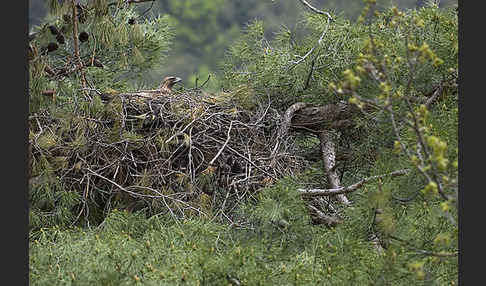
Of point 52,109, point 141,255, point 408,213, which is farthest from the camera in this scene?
point 52,109

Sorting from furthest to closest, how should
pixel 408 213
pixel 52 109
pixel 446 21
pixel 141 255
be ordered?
pixel 446 21 < pixel 52 109 < pixel 408 213 < pixel 141 255

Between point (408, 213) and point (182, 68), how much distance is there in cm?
1090

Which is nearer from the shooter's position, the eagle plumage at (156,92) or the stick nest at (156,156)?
the stick nest at (156,156)

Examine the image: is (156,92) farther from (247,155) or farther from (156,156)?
(247,155)

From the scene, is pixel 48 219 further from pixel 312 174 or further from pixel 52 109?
pixel 312 174

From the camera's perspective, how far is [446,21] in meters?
3.38

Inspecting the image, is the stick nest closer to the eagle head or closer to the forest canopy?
the forest canopy

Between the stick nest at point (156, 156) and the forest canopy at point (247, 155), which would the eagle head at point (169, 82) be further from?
the stick nest at point (156, 156)

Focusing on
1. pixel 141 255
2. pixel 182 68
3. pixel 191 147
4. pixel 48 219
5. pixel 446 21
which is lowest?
pixel 182 68

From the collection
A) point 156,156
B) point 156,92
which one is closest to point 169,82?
point 156,92

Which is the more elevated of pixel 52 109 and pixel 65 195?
pixel 52 109

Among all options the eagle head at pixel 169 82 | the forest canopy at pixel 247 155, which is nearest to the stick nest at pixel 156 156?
the forest canopy at pixel 247 155

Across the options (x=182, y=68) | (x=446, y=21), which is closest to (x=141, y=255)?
(x=446, y=21)

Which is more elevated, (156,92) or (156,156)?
(156,92)
